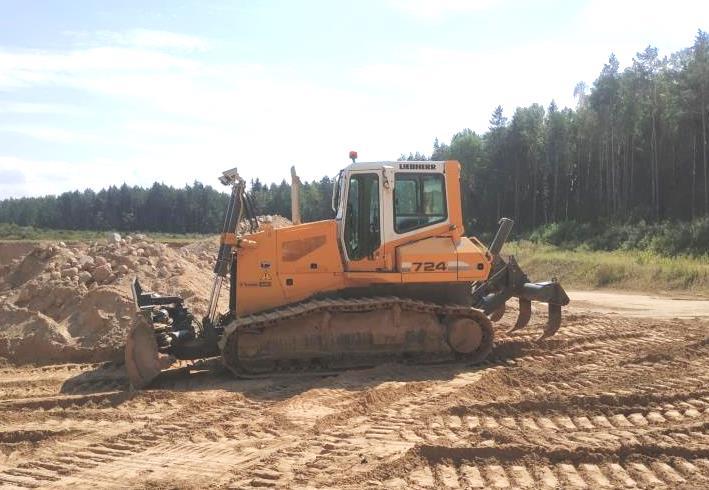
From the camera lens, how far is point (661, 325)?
12.6 metres

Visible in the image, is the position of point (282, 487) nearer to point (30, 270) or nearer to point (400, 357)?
point (400, 357)

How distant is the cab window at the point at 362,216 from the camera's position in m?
9.42

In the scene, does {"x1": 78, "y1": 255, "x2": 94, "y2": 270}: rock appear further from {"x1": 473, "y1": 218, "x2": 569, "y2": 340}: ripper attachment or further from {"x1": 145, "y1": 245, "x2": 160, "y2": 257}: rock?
{"x1": 473, "y1": 218, "x2": 569, "y2": 340}: ripper attachment

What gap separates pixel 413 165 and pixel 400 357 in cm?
262

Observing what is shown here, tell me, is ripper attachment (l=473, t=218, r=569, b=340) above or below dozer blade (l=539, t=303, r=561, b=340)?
above

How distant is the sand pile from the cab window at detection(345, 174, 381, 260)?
2486 millimetres

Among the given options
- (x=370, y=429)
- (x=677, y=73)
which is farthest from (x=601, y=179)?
(x=370, y=429)

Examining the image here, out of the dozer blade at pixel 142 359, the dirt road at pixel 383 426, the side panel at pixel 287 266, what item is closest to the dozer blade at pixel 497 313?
the dirt road at pixel 383 426

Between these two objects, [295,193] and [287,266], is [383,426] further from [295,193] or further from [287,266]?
[295,193]

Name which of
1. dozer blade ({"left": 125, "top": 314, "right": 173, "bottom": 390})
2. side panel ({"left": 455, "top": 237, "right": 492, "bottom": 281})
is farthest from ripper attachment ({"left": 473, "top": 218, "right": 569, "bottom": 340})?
dozer blade ({"left": 125, "top": 314, "right": 173, "bottom": 390})

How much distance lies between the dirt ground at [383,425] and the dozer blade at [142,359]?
22 cm

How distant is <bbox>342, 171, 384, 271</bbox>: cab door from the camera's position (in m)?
9.40

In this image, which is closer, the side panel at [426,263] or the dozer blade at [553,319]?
the side panel at [426,263]

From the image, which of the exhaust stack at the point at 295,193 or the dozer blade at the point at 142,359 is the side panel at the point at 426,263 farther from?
the dozer blade at the point at 142,359
